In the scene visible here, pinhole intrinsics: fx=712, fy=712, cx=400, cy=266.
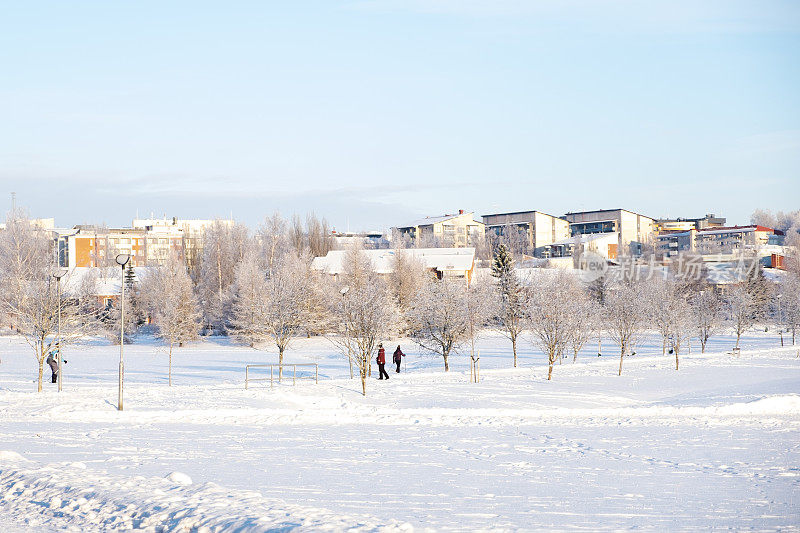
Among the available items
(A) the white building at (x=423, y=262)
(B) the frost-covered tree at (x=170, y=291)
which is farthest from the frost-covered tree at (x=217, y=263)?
(A) the white building at (x=423, y=262)

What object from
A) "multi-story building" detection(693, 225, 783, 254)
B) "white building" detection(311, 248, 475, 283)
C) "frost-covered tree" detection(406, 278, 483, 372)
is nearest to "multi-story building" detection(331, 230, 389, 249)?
"white building" detection(311, 248, 475, 283)

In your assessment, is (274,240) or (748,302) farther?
(274,240)

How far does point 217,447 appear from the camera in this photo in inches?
591

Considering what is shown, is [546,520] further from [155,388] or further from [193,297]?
[193,297]

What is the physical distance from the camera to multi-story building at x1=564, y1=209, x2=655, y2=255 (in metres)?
126

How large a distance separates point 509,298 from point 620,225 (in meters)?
78.9

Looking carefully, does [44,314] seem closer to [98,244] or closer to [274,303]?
[274,303]

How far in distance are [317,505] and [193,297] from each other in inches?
2123

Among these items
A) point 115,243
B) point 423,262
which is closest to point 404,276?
point 423,262

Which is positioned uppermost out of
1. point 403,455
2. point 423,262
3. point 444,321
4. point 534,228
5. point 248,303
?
point 534,228

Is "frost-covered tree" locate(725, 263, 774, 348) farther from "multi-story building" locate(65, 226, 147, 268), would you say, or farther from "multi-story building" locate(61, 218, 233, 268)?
"multi-story building" locate(65, 226, 147, 268)

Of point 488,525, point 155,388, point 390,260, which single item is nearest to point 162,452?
point 488,525

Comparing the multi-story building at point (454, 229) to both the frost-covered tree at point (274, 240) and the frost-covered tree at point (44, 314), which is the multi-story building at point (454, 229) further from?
the frost-covered tree at point (44, 314)

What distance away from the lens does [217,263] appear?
70.7 m
